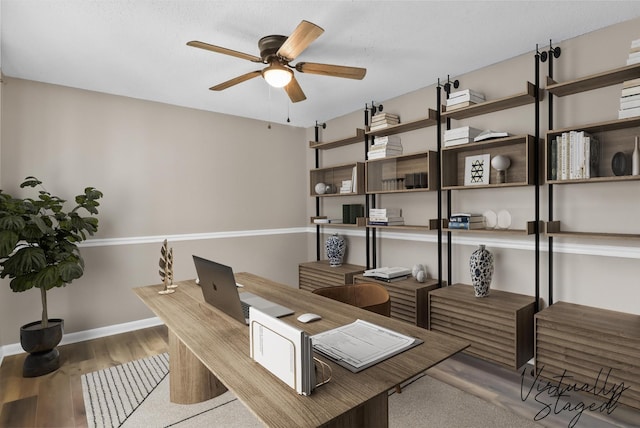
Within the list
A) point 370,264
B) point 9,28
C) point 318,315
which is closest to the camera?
point 318,315

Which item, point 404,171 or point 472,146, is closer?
point 472,146

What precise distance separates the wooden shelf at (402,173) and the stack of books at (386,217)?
0.69 ft

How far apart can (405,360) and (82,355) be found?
309cm

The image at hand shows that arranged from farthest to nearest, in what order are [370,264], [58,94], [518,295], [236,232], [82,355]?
[236,232], [370,264], [58,94], [82,355], [518,295]

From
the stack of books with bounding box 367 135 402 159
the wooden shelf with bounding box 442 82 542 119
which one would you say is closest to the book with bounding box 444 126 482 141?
the wooden shelf with bounding box 442 82 542 119

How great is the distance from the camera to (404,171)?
3.60m

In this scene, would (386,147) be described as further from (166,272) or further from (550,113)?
(166,272)

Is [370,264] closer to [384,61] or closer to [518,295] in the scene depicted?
[518,295]

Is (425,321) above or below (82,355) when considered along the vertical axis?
above

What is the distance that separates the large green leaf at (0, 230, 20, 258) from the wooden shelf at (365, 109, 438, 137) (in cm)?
318

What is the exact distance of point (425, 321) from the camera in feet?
10.4

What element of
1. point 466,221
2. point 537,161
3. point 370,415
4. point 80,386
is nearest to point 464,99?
point 537,161

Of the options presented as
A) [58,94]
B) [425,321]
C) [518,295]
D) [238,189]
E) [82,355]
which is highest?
[58,94]

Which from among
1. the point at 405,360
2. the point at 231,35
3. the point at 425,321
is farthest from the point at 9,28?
the point at 425,321
